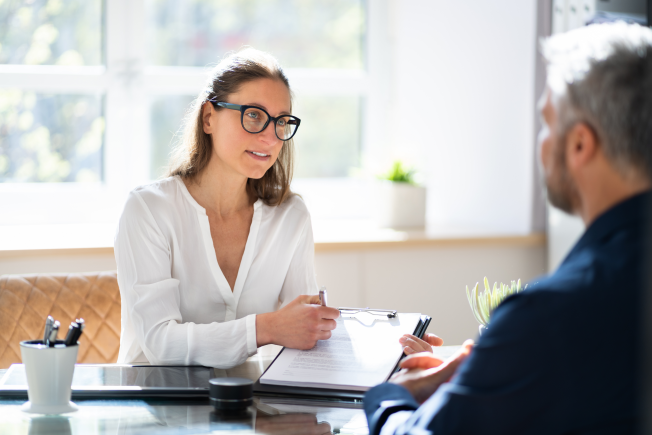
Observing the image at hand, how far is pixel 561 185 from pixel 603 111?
11 cm

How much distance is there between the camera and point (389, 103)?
3.40 meters

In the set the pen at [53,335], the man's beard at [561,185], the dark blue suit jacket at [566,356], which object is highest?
the man's beard at [561,185]

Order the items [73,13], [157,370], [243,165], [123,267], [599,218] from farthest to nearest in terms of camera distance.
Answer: [73,13]
[243,165]
[123,267]
[157,370]
[599,218]

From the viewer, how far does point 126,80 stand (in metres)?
2.97

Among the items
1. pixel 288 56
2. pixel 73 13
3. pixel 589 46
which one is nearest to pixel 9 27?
pixel 73 13

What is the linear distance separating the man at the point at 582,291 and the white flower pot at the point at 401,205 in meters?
2.03

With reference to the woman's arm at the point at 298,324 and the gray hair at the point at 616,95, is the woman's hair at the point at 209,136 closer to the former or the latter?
the woman's arm at the point at 298,324

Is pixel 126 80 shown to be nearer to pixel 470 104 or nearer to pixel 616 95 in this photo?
pixel 470 104

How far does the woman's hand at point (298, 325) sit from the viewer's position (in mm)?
1406

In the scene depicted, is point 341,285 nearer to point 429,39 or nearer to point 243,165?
point 243,165

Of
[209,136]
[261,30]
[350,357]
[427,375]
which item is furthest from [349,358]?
[261,30]

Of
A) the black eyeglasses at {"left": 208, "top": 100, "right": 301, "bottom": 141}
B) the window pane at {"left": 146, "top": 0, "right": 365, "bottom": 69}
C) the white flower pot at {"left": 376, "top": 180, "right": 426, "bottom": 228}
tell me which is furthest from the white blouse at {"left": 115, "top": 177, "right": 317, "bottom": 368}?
the window pane at {"left": 146, "top": 0, "right": 365, "bottom": 69}

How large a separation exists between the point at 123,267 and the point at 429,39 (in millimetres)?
2095

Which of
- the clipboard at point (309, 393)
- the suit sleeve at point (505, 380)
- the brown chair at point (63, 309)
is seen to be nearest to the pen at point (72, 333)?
the clipboard at point (309, 393)
